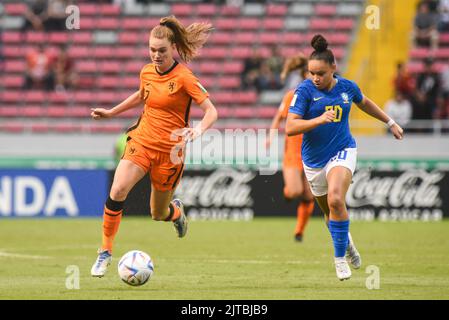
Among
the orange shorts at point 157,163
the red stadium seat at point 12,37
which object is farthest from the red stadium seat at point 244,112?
the orange shorts at point 157,163

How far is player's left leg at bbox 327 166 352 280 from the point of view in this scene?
9.59 metres

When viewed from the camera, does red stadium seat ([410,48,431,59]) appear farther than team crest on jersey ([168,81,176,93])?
Yes

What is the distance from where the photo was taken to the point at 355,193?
1880 cm

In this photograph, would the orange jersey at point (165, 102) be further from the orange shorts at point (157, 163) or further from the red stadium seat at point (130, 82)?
the red stadium seat at point (130, 82)

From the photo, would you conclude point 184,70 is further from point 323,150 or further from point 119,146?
point 119,146

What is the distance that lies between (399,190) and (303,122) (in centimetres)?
979

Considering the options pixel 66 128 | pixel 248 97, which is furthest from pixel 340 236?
pixel 248 97

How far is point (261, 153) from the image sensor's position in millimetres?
19891

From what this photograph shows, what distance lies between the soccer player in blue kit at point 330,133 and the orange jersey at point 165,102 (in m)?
1.04

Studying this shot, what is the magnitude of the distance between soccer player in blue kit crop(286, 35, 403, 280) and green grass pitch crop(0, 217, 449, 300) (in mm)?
648

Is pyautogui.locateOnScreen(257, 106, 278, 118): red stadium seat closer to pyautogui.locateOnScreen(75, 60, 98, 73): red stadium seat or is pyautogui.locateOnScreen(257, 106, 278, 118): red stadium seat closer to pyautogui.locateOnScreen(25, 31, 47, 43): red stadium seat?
pyautogui.locateOnScreen(75, 60, 98, 73): red stadium seat

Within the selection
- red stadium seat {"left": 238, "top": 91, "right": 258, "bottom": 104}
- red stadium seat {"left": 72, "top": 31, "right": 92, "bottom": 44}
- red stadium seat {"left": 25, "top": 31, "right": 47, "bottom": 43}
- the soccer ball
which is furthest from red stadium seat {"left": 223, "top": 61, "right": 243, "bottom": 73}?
the soccer ball
